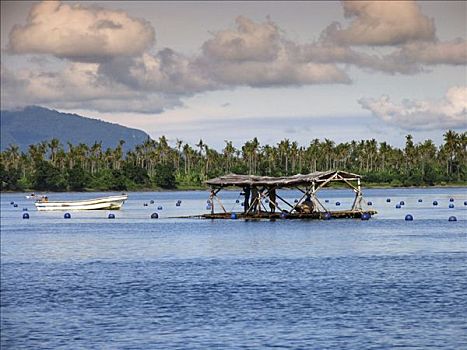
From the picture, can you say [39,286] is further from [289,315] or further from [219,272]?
[289,315]

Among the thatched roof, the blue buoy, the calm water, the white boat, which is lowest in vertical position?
the calm water

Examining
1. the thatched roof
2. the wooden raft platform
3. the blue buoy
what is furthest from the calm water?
the blue buoy

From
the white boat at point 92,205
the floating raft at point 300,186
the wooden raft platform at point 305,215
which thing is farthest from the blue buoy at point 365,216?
the white boat at point 92,205

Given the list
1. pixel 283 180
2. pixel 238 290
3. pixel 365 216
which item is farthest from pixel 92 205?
pixel 238 290

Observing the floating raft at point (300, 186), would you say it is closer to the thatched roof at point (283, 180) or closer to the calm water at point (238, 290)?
the thatched roof at point (283, 180)

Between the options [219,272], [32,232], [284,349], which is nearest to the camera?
[284,349]

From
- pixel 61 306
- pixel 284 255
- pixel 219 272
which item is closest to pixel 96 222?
pixel 284 255

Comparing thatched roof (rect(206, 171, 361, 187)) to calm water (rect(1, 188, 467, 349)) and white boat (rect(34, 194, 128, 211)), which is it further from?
white boat (rect(34, 194, 128, 211))

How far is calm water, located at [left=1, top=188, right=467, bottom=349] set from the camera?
1248 inches

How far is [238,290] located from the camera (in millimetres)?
43094

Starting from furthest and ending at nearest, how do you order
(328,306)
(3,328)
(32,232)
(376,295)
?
(32,232) → (376,295) → (328,306) → (3,328)

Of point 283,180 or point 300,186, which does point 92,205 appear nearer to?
point 300,186

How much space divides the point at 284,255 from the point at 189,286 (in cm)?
1653

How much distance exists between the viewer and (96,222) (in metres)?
107
